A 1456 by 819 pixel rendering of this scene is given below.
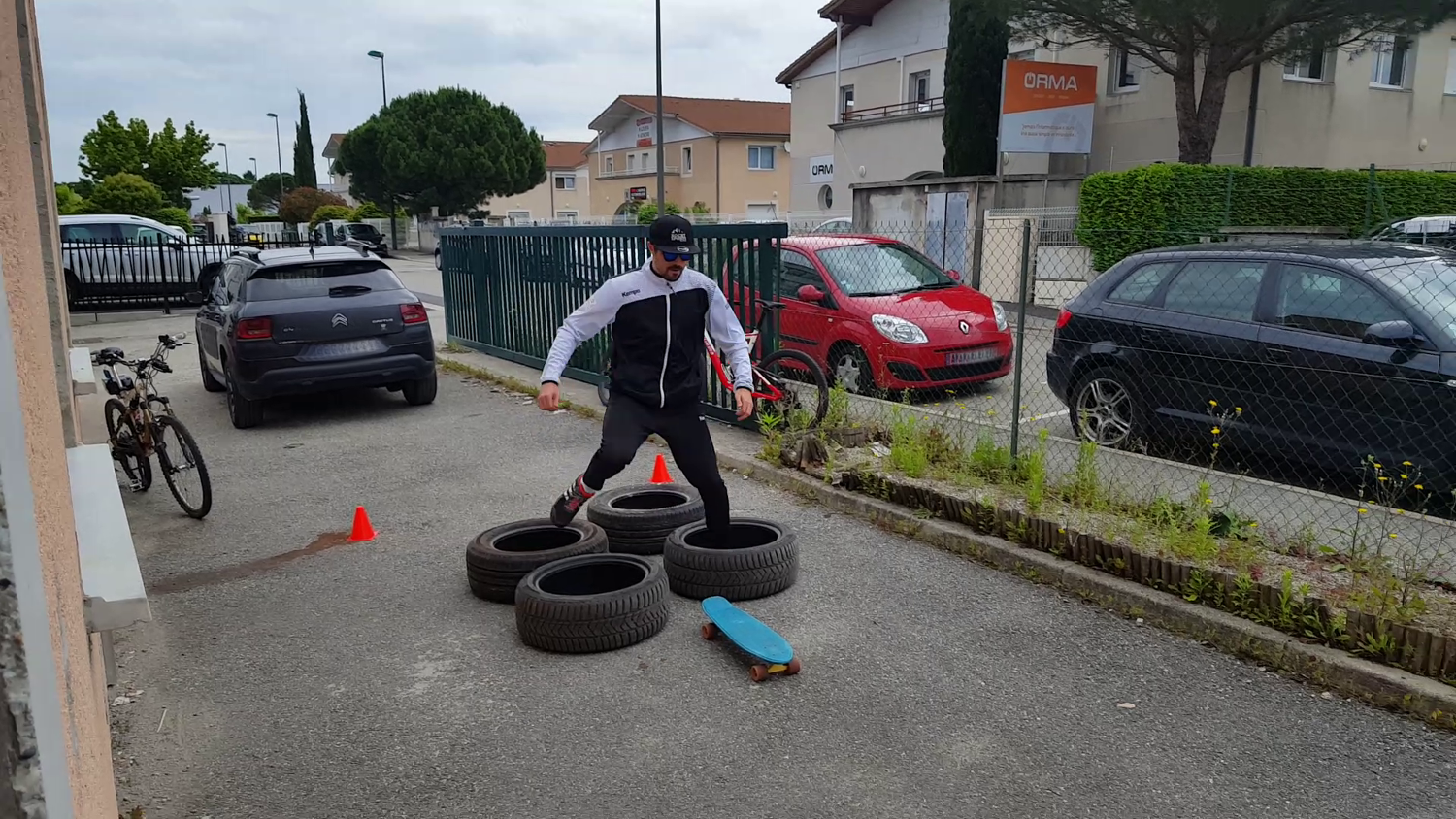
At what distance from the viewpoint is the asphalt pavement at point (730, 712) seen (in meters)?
3.46

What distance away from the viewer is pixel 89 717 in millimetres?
1861

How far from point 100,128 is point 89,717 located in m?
52.1

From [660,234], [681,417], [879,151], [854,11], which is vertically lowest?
[681,417]

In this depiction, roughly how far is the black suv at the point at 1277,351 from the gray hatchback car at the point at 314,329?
20.2ft

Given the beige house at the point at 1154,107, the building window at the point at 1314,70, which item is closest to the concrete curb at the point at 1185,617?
the beige house at the point at 1154,107

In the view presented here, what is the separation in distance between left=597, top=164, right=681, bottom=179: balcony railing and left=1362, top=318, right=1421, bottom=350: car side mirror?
52.4m

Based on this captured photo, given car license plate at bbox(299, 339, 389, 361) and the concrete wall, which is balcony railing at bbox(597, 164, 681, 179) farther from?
the concrete wall

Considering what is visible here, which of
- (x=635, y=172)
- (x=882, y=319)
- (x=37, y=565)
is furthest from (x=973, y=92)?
(x=635, y=172)

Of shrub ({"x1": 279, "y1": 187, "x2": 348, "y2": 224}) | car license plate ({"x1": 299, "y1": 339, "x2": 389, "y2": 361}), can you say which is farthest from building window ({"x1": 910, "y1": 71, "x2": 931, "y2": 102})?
shrub ({"x1": 279, "y1": 187, "x2": 348, "y2": 224})

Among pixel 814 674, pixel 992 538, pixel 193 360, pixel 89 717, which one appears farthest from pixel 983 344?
pixel 193 360

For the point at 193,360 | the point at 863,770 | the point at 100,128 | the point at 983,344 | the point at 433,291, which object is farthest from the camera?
the point at 100,128

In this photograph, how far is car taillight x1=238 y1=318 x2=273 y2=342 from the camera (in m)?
9.27

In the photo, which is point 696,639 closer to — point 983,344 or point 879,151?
point 983,344

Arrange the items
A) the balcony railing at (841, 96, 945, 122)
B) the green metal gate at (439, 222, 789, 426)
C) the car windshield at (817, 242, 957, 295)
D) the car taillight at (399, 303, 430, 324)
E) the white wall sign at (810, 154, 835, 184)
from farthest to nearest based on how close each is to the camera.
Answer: the white wall sign at (810, 154, 835, 184) → the balcony railing at (841, 96, 945, 122) → the car windshield at (817, 242, 957, 295) → the car taillight at (399, 303, 430, 324) → the green metal gate at (439, 222, 789, 426)
